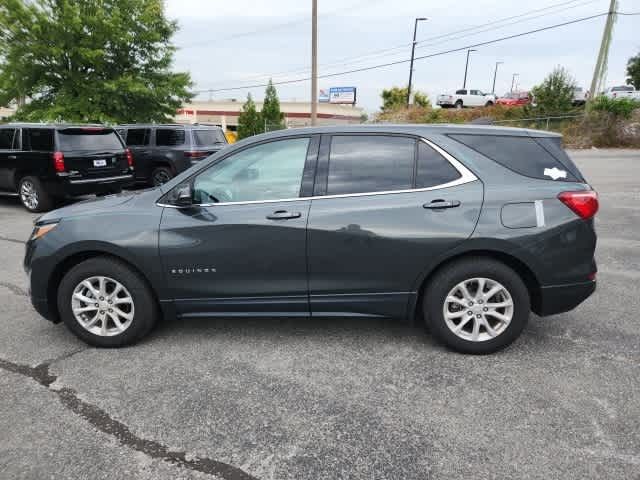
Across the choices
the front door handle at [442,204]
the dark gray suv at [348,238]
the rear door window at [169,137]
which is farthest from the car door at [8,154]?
the front door handle at [442,204]

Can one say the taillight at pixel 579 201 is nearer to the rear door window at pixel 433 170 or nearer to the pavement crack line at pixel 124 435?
the rear door window at pixel 433 170

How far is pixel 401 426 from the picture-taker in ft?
8.20

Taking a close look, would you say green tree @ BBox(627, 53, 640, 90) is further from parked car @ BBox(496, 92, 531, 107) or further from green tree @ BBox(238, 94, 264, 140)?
green tree @ BBox(238, 94, 264, 140)

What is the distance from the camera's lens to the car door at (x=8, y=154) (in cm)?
898

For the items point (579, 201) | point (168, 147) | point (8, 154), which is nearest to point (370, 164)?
point (579, 201)

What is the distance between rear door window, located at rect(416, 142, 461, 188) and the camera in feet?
10.4

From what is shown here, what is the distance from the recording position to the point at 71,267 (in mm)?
3506

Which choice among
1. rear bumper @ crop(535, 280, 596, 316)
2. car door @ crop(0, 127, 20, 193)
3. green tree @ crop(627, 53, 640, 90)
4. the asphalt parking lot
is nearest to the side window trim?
rear bumper @ crop(535, 280, 596, 316)

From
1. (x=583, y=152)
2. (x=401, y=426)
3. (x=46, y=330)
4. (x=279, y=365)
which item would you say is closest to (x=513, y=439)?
(x=401, y=426)

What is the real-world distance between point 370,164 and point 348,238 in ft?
1.88

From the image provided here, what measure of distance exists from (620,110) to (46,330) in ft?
90.5

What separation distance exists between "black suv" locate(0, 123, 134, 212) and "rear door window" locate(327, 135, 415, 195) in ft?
23.2

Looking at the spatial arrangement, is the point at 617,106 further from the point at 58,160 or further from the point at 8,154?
the point at 8,154

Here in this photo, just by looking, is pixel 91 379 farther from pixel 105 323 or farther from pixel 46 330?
pixel 46 330
